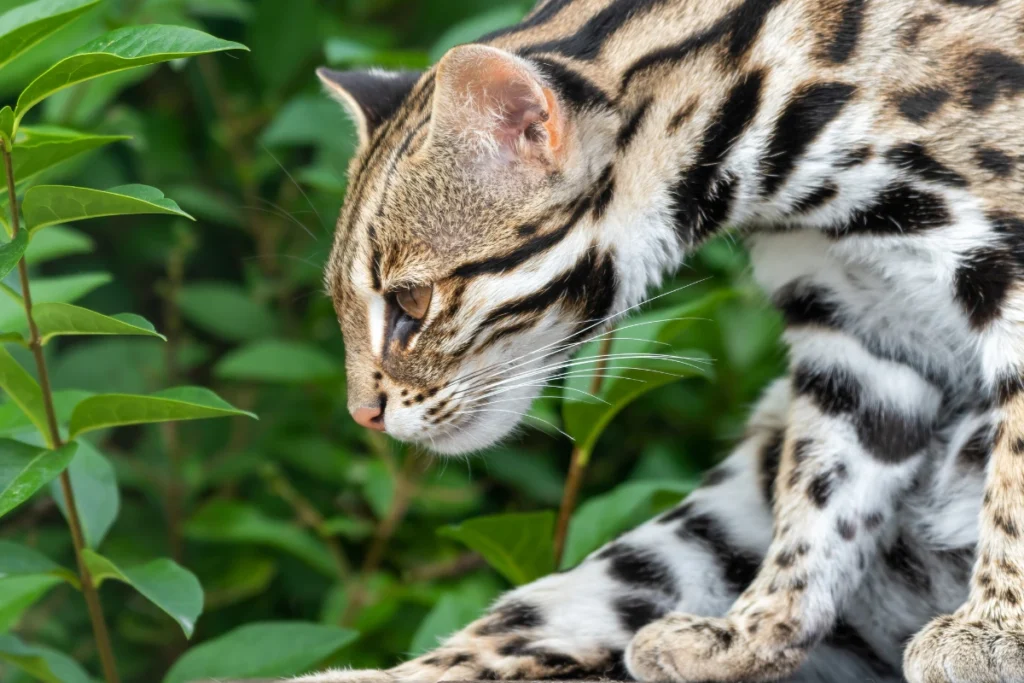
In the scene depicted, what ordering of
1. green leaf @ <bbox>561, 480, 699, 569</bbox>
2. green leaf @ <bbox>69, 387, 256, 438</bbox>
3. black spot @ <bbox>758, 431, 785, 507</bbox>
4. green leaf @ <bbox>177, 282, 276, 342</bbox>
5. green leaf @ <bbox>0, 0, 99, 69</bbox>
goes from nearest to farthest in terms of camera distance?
green leaf @ <bbox>0, 0, 99, 69</bbox> < green leaf @ <bbox>69, 387, 256, 438</bbox> < black spot @ <bbox>758, 431, 785, 507</bbox> < green leaf @ <bbox>561, 480, 699, 569</bbox> < green leaf @ <bbox>177, 282, 276, 342</bbox>

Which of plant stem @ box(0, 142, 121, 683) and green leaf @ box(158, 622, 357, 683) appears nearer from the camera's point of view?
plant stem @ box(0, 142, 121, 683)

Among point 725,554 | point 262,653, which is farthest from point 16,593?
point 725,554

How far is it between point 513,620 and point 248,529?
1.24m

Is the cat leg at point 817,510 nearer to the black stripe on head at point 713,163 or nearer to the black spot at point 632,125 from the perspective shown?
the black stripe on head at point 713,163

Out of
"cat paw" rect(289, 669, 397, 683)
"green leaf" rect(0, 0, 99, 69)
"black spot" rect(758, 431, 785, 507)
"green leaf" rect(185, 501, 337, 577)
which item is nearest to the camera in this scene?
"green leaf" rect(0, 0, 99, 69)

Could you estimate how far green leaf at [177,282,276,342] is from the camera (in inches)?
162

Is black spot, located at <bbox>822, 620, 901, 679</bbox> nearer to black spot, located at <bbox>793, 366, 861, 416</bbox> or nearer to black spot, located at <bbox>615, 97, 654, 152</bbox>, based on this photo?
black spot, located at <bbox>793, 366, 861, 416</bbox>

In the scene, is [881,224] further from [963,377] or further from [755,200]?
[963,377]

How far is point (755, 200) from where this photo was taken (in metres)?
2.47

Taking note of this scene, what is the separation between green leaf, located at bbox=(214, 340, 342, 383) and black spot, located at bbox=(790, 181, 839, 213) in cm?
170

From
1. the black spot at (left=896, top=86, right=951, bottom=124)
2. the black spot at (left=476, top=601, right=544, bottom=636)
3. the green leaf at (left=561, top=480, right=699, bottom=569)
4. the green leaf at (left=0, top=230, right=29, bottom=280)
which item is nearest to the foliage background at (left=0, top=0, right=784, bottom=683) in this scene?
the green leaf at (left=561, top=480, right=699, bottom=569)

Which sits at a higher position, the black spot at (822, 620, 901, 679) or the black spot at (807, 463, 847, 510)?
the black spot at (807, 463, 847, 510)

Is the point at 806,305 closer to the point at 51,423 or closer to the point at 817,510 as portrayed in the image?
the point at 817,510

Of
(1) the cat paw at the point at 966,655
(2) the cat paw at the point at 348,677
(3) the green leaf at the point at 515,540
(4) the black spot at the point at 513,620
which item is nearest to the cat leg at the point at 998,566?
(1) the cat paw at the point at 966,655
